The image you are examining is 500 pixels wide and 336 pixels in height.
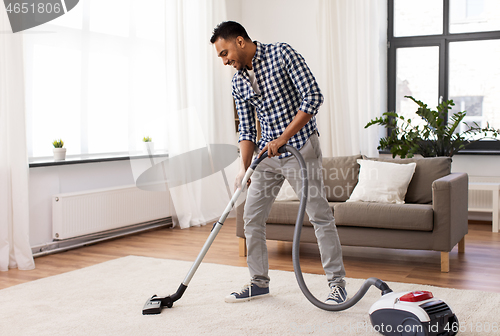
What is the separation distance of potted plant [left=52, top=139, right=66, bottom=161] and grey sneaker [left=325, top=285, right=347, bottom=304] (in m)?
2.42

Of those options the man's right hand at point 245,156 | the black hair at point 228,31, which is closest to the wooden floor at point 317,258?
the man's right hand at point 245,156

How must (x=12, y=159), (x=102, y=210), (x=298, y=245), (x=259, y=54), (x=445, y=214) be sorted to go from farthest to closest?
(x=102, y=210)
(x=12, y=159)
(x=445, y=214)
(x=259, y=54)
(x=298, y=245)

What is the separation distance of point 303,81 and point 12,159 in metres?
2.12

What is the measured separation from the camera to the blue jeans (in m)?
2.30

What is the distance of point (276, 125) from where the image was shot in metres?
2.33

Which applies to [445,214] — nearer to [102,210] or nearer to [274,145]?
[274,145]

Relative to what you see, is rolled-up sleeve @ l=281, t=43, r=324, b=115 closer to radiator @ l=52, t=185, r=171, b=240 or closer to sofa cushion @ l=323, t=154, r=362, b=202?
sofa cushion @ l=323, t=154, r=362, b=202

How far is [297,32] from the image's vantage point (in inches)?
229

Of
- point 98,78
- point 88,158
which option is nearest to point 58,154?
point 88,158

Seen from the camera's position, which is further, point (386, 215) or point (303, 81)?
point (386, 215)

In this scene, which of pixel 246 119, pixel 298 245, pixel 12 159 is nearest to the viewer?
pixel 298 245

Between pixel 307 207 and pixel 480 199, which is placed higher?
pixel 307 207

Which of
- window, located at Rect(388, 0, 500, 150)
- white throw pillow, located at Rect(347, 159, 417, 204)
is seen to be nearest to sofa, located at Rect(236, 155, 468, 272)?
white throw pillow, located at Rect(347, 159, 417, 204)

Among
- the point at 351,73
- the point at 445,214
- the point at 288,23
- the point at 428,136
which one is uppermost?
the point at 288,23
